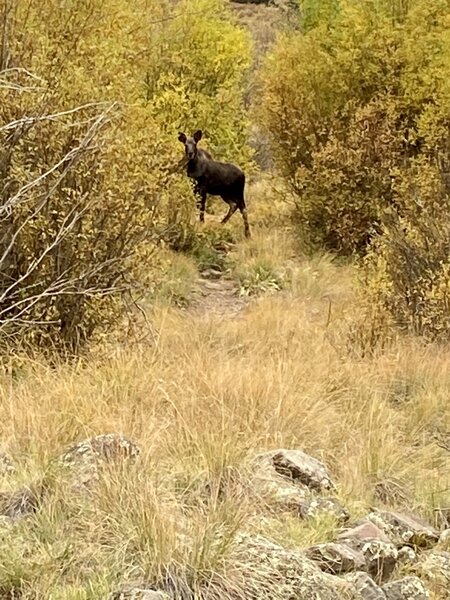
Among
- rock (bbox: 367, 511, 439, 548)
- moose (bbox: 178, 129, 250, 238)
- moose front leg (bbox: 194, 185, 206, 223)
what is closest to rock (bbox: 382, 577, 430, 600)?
rock (bbox: 367, 511, 439, 548)

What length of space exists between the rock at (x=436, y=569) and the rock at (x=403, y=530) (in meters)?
0.13

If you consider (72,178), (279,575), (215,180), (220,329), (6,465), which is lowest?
(220,329)

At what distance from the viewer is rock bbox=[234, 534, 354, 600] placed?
349cm

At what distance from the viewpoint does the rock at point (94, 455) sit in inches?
162

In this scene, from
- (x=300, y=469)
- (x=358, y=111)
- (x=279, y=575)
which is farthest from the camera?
(x=358, y=111)

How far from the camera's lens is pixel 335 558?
12.7 feet

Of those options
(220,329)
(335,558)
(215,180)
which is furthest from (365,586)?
(215,180)

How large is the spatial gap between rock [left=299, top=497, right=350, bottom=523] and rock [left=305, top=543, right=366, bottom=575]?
0.33 metres

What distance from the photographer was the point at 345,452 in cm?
530

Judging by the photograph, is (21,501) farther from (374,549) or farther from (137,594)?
(374,549)

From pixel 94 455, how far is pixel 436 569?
162 cm

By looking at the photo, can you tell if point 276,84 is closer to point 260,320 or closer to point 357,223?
point 357,223

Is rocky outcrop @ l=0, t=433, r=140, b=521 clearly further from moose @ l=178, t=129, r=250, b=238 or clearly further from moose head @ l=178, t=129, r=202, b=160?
moose @ l=178, t=129, r=250, b=238

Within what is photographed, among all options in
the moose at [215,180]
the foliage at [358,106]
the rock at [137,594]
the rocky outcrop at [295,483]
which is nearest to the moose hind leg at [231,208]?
the moose at [215,180]
